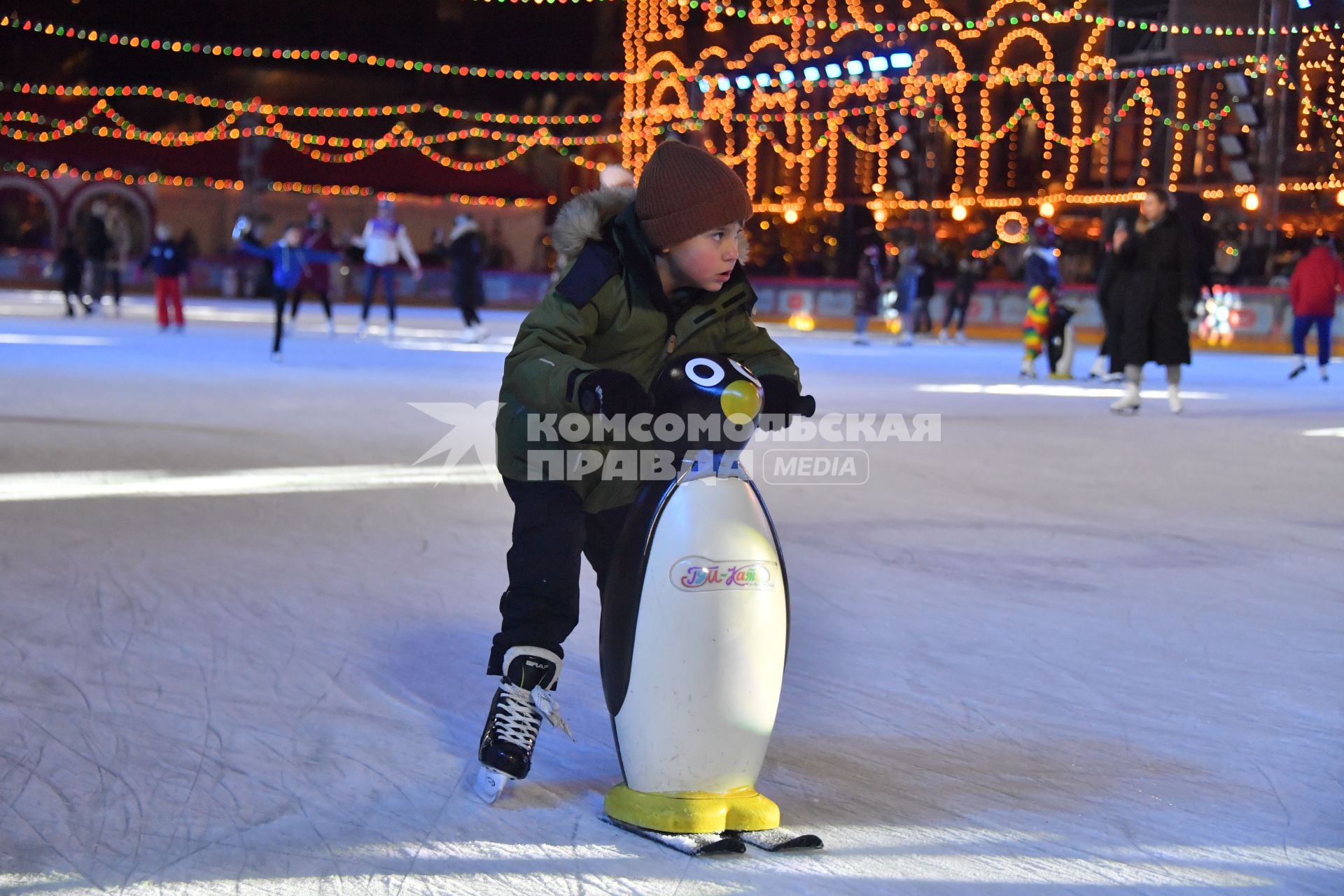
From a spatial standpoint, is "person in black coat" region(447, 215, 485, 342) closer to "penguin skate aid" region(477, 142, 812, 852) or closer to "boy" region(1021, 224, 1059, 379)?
"boy" region(1021, 224, 1059, 379)

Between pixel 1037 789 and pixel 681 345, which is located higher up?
pixel 681 345

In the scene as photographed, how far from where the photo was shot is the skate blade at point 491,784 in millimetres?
2299

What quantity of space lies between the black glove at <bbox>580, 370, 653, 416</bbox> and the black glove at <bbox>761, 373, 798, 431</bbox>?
0.23 metres

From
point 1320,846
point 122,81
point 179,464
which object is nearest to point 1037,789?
point 1320,846

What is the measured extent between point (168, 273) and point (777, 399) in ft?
46.2

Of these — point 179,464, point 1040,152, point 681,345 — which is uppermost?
point 1040,152

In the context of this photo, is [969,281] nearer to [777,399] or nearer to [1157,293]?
[1157,293]

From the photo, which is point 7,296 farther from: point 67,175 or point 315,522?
point 315,522

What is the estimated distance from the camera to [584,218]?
238 centimetres

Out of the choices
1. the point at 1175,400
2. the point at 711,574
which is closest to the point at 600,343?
the point at 711,574

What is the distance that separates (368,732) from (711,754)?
2.48 ft

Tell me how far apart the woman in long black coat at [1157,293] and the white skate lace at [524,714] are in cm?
743

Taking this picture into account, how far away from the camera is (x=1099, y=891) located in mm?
1969

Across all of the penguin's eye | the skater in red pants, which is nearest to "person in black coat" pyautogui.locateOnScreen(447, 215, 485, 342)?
the skater in red pants
